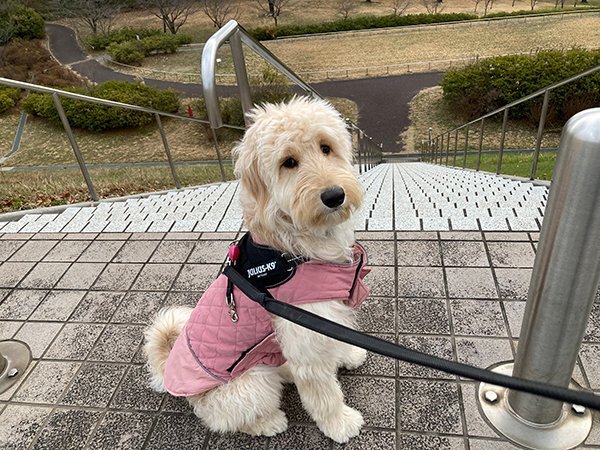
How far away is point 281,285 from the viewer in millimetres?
2033

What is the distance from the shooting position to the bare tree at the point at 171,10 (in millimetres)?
32938

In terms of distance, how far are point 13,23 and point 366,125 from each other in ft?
86.3

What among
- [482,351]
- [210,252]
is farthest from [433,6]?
[482,351]

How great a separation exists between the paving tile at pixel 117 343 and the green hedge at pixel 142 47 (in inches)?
1109

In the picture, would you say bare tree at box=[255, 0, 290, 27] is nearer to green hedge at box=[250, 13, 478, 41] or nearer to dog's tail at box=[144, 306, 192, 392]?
green hedge at box=[250, 13, 478, 41]

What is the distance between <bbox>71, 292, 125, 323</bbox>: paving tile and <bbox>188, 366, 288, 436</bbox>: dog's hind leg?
4.42 ft

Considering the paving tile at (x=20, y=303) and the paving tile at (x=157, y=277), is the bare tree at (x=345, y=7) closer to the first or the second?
the paving tile at (x=157, y=277)

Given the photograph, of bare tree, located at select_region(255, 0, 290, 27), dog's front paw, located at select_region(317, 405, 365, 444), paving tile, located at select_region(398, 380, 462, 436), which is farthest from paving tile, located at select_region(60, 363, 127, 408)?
bare tree, located at select_region(255, 0, 290, 27)

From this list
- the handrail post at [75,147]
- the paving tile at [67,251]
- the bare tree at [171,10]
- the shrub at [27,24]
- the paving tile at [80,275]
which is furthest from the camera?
the bare tree at [171,10]

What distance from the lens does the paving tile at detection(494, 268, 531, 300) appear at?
2979 millimetres

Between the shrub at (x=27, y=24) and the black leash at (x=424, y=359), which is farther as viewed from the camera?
the shrub at (x=27, y=24)

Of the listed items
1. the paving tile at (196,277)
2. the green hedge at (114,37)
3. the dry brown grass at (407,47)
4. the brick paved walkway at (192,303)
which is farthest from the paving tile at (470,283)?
the green hedge at (114,37)

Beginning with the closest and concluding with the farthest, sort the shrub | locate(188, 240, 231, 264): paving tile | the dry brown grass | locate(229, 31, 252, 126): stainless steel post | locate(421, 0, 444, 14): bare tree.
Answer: locate(229, 31, 252, 126): stainless steel post
locate(188, 240, 231, 264): paving tile
the dry brown grass
the shrub
locate(421, 0, 444, 14): bare tree

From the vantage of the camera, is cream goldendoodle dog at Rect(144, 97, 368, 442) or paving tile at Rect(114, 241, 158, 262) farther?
paving tile at Rect(114, 241, 158, 262)
